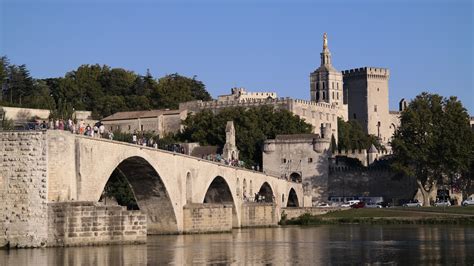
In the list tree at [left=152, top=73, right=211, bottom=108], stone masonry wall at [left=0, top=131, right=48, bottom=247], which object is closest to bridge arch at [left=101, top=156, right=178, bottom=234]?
stone masonry wall at [left=0, top=131, right=48, bottom=247]

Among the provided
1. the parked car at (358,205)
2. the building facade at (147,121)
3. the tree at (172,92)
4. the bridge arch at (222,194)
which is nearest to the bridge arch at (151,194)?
the bridge arch at (222,194)

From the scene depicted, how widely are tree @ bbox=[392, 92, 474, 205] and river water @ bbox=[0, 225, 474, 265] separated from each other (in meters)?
38.9

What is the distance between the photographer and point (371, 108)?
551ft

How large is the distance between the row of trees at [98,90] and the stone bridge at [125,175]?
170ft

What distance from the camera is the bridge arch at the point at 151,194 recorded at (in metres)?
56.0

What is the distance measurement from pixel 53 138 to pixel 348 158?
2807 inches

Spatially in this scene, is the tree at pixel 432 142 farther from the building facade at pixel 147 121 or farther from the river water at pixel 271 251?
the river water at pixel 271 251

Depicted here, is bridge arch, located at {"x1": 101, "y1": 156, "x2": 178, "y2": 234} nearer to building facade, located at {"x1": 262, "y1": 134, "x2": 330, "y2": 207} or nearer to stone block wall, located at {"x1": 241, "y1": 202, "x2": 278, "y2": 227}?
stone block wall, located at {"x1": 241, "y1": 202, "x2": 278, "y2": 227}

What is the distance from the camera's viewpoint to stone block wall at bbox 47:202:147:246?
42.2 metres

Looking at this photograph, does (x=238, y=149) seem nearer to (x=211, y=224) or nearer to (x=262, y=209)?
(x=262, y=209)

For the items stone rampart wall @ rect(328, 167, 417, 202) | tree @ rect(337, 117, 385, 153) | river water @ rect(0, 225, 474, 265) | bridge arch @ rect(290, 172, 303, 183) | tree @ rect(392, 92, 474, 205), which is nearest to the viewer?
river water @ rect(0, 225, 474, 265)

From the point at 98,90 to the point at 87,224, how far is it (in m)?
95.5

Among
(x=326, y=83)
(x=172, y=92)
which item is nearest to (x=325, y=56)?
(x=326, y=83)

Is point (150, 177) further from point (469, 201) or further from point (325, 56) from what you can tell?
point (325, 56)
